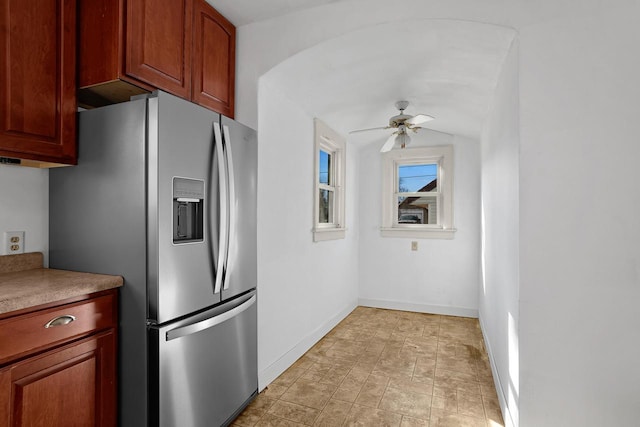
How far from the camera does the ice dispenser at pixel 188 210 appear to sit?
165 centimetres

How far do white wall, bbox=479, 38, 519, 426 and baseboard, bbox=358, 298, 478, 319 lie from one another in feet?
5.16

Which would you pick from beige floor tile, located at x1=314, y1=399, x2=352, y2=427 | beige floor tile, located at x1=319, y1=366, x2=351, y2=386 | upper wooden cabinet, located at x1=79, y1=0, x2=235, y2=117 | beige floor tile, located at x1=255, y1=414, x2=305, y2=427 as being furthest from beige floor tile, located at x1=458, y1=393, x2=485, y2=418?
upper wooden cabinet, located at x1=79, y1=0, x2=235, y2=117

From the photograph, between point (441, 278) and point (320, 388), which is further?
point (441, 278)

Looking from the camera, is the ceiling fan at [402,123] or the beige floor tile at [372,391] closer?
the beige floor tile at [372,391]

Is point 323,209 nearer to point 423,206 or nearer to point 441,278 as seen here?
point 423,206

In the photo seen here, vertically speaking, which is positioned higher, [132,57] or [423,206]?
[132,57]

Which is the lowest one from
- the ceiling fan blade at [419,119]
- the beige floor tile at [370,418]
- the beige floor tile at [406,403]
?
the beige floor tile at [406,403]

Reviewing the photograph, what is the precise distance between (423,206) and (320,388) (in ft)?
9.50

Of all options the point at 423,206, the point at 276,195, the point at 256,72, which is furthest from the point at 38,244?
the point at 423,206

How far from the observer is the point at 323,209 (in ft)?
12.8

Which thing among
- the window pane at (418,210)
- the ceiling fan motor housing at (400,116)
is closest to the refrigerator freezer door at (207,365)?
the ceiling fan motor housing at (400,116)

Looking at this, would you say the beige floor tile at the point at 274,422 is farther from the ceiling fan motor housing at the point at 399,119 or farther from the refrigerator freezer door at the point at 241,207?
the ceiling fan motor housing at the point at 399,119

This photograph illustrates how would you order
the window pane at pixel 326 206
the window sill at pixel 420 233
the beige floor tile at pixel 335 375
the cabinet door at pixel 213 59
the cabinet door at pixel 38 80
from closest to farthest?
1. the cabinet door at pixel 38 80
2. the cabinet door at pixel 213 59
3. the beige floor tile at pixel 335 375
4. the window pane at pixel 326 206
5. the window sill at pixel 420 233

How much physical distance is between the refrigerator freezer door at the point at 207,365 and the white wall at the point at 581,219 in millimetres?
1535
